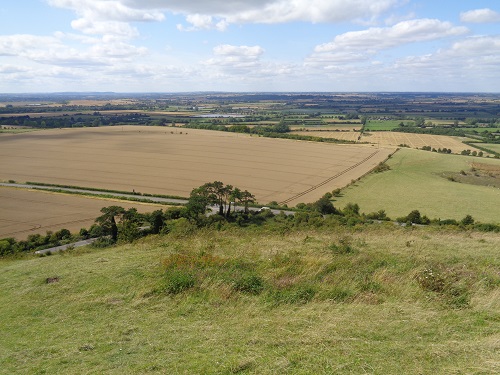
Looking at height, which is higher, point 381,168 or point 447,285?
point 447,285

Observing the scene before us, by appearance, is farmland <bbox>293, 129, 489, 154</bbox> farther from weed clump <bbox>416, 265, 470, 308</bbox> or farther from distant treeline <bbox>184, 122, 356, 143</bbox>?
weed clump <bbox>416, 265, 470, 308</bbox>

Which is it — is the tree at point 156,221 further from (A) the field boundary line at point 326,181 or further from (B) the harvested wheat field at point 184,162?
(A) the field boundary line at point 326,181

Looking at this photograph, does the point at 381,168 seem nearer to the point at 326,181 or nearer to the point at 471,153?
the point at 326,181

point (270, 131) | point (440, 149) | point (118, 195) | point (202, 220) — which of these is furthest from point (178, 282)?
point (270, 131)

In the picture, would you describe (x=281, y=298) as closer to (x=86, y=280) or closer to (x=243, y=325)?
(x=243, y=325)

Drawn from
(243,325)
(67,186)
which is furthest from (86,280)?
(67,186)

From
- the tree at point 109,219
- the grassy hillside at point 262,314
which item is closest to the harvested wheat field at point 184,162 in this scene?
the tree at point 109,219
